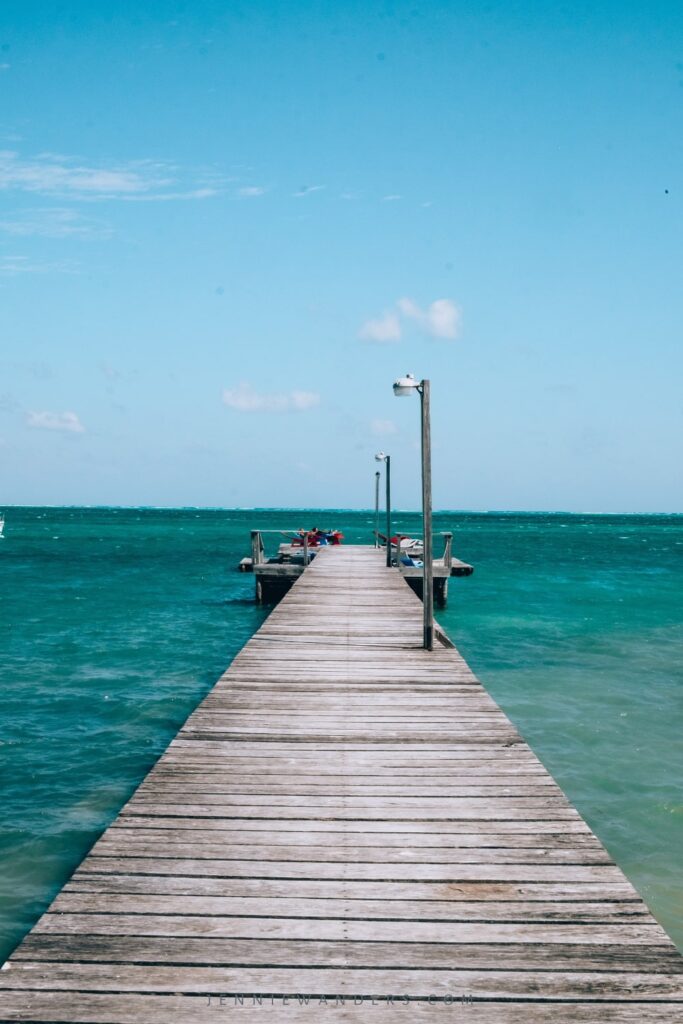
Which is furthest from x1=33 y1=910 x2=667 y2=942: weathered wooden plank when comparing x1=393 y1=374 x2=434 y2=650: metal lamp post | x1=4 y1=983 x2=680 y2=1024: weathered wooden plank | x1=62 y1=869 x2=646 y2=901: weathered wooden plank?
x1=393 y1=374 x2=434 y2=650: metal lamp post

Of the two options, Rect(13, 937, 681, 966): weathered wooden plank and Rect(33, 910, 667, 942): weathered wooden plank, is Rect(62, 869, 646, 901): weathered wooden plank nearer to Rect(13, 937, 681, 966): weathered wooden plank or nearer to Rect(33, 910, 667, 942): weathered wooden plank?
Rect(33, 910, 667, 942): weathered wooden plank

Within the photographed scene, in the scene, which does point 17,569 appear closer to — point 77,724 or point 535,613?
point 535,613

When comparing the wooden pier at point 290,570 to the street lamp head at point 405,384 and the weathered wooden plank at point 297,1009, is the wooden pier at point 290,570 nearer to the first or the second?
the street lamp head at point 405,384

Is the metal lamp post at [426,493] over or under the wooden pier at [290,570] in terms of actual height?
over

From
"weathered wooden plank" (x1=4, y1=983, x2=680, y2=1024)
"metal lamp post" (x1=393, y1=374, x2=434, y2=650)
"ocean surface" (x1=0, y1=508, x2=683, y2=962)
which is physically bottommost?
"ocean surface" (x1=0, y1=508, x2=683, y2=962)

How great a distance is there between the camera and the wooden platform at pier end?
333 cm

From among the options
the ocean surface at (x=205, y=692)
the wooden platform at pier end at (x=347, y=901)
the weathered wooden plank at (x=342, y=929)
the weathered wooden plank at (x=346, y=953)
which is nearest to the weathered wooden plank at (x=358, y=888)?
the wooden platform at pier end at (x=347, y=901)

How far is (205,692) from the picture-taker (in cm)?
1454

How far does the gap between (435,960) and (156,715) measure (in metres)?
10.1

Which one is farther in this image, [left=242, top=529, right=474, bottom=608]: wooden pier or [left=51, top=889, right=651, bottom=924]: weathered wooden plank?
[left=242, top=529, right=474, bottom=608]: wooden pier

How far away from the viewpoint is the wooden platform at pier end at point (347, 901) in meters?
3.33

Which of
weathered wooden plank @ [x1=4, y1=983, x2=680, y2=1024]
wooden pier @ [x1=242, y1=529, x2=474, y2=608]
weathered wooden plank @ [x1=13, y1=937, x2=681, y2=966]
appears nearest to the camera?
weathered wooden plank @ [x1=4, y1=983, x2=680, y2=1024]

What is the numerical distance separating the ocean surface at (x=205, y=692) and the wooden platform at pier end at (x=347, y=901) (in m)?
2.39

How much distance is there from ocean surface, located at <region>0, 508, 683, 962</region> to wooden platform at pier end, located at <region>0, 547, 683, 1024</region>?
7.85 ft
